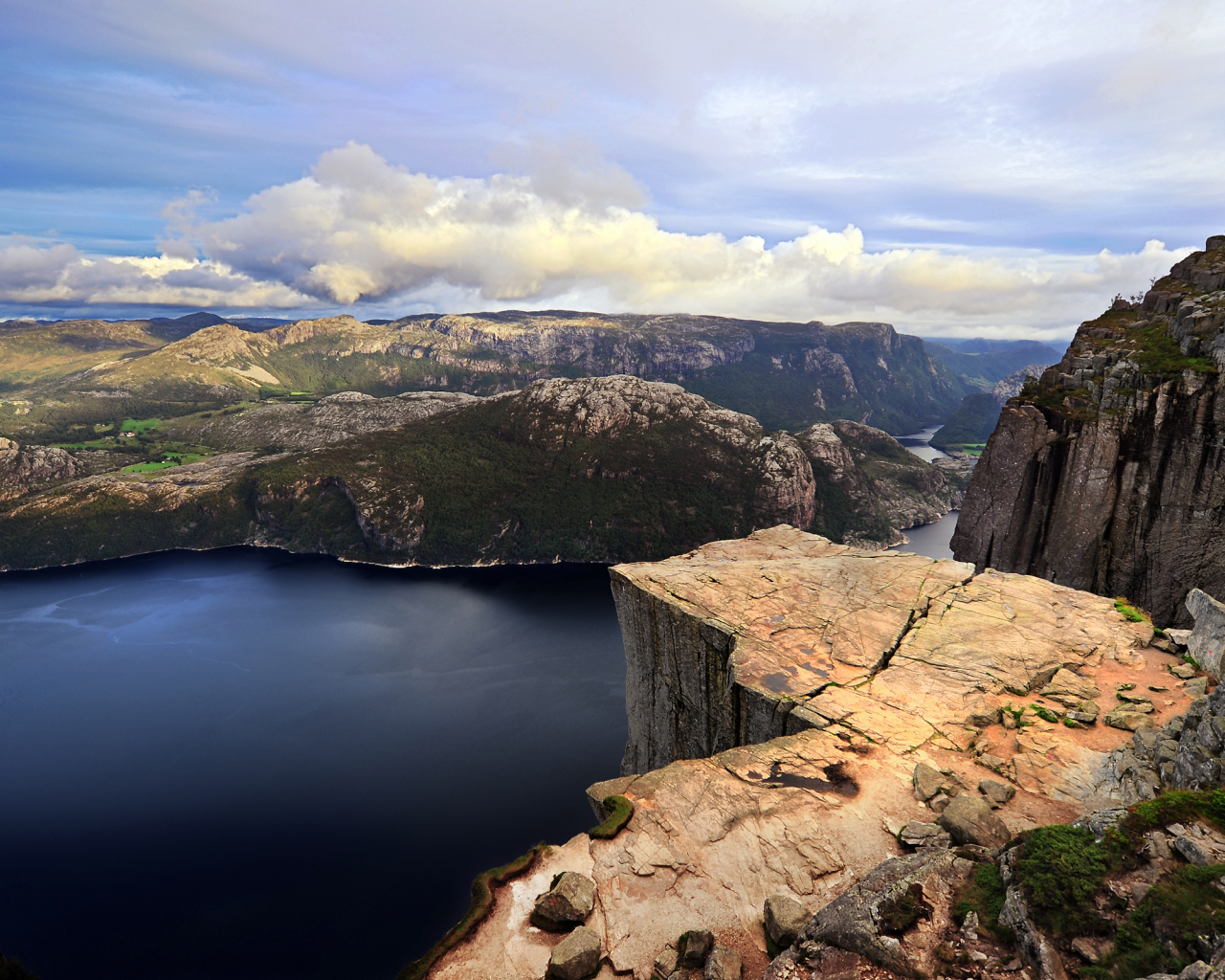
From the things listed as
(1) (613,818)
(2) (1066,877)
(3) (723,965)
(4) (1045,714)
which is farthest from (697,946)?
(4) (1045,714)

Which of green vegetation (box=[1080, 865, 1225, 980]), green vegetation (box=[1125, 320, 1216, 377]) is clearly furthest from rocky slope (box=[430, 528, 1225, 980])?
green vegetation (box=[1125, 320, 1216, 377])

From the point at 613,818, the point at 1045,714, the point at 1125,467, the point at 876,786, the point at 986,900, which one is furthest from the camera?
the point at 1125,467

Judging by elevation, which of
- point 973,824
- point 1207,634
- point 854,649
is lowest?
point 854,649

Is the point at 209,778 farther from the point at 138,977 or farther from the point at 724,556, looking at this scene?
the point at 724,556

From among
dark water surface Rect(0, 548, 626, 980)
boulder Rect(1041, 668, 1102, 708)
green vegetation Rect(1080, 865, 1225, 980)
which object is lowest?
dark water surface Rect(0, 548, 626, 980)

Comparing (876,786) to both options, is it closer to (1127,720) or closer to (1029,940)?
(1029,940)

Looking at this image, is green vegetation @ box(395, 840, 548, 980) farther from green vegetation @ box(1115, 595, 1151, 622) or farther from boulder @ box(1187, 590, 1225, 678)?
green vegetation @ box(1115, 595, 1151, 622)
